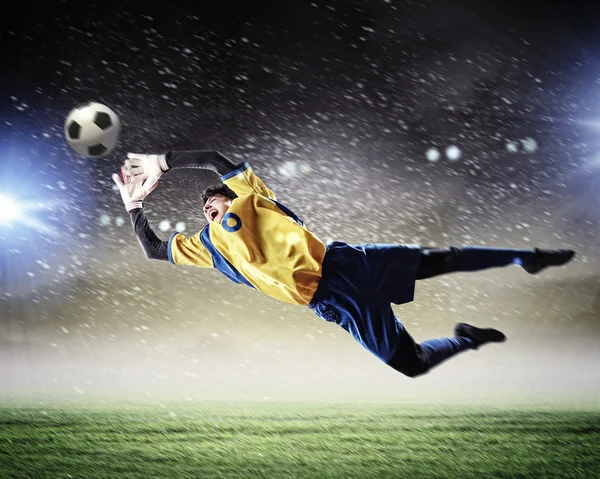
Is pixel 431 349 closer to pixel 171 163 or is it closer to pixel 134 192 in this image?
pixel 171 163

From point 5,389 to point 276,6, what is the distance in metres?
2.94

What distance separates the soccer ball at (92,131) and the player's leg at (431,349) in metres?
1.77

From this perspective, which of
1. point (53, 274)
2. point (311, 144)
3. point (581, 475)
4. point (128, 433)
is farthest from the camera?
point (53, 274)

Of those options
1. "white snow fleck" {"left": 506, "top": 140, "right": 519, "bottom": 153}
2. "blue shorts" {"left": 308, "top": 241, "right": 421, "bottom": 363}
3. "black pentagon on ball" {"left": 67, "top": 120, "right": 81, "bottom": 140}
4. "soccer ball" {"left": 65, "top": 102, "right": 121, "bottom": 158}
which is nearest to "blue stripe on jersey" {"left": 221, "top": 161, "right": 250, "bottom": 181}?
"blue shorts" {"left": 308, "top": 241, "right": 421, "bottom": 363}

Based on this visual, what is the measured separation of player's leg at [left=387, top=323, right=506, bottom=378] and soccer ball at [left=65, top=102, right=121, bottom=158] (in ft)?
5.80

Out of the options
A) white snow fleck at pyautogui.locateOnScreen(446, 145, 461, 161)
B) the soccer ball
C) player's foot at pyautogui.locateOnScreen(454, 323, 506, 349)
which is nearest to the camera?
player's foot at pyautogui.locateOnScreen(454, 323, 506, 349)

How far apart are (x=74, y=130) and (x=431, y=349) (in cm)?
205

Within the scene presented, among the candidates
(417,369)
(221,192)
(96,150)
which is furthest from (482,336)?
(96,150)

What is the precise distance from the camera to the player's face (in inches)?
97.2

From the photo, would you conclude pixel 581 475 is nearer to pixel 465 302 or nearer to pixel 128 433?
pixel 465 302

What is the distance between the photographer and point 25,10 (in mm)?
3383

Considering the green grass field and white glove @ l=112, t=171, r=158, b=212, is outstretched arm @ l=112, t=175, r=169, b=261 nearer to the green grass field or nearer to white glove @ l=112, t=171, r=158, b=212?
white glove @ l=112, t=171, r=158, b=212

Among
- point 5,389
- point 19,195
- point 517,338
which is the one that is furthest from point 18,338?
point 517,338

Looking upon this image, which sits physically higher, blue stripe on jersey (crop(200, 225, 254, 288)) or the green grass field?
blue stripe on jersey (crop(200, 225, 254, 288))
